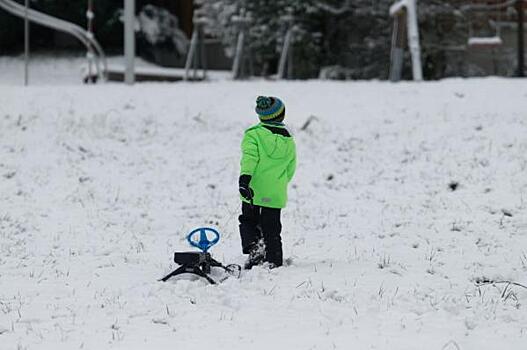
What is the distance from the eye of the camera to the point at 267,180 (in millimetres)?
6898

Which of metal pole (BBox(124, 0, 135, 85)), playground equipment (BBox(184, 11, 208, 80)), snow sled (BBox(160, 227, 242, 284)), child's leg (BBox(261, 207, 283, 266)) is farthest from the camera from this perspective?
playground equipment (BBox(184, 11, 208, 80))

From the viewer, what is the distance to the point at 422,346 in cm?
497

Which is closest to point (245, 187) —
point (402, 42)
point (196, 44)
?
point (402, 42)

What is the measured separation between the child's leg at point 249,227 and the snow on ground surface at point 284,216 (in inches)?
17.8

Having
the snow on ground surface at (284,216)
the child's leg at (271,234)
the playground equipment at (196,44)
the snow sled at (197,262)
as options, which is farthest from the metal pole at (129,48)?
the snow sled at (197,262)

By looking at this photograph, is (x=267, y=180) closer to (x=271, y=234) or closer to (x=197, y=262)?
(x=271, y=234)

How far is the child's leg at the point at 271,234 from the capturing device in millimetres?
6918

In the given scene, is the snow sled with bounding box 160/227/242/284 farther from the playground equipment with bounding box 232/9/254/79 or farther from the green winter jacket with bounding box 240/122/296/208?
the playground equipment with bounding box 232/9/254/79

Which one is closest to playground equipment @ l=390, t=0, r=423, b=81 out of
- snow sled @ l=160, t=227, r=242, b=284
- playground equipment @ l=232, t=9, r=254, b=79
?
playground equipment @ l=232, t=9, r=254, b=79

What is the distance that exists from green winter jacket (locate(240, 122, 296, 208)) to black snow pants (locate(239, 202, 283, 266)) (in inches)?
4.2

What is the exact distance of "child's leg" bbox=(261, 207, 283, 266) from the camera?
692cm

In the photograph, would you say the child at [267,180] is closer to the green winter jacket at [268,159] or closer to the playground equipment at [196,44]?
the green winter jacket at [268,159]

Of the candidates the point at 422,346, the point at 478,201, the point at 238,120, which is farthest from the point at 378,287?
the point at 238,120

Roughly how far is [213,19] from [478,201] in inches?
664
